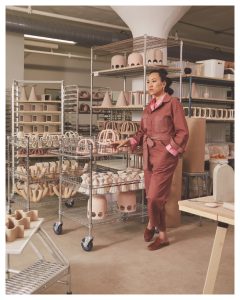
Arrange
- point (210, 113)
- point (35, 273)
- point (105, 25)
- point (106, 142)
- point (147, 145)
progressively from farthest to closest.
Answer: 1. point (105, 25)
2. point (210, 113)
3. point (106, 142)
4. point (147, 145)
5. point (35, 273)

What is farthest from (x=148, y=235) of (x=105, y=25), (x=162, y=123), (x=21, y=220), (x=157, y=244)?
(x=105, y=25)

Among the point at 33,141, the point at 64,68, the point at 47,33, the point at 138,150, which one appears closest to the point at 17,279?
the point at 138,150

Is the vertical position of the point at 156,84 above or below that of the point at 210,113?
above

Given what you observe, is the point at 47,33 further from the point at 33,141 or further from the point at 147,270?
the point at 147,270

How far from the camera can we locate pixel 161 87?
353 cm

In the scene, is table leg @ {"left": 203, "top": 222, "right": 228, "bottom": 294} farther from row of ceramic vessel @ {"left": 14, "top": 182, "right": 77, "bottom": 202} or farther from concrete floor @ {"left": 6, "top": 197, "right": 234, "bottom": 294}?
row of ceramic vessel @ {"left": 14, "top": 182, "right": 77, "bottom": 202}

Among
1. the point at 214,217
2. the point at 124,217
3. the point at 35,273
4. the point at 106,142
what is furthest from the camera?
the point at 124,217

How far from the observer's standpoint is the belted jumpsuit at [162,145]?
3426mm

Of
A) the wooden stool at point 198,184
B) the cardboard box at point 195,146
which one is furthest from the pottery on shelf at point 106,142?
the wooden stool at point 198,184

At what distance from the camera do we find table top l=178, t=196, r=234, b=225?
6.18 ft

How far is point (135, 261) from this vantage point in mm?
3223

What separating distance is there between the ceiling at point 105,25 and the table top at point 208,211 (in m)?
5.16

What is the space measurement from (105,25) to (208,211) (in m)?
6.25

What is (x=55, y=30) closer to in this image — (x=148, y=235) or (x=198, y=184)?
(x=198, y=184)
